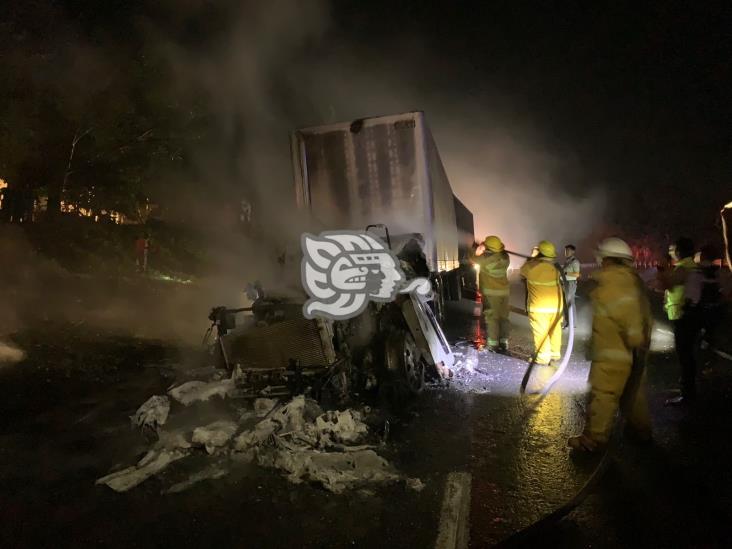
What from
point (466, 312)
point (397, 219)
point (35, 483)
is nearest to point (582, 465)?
point (35, 483)

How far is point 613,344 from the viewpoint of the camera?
342 cm

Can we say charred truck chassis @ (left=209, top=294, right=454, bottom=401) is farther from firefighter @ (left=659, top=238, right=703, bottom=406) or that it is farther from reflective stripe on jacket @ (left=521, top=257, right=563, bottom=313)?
firefighter @ (left=659, top=238, right=703, bottom=406)

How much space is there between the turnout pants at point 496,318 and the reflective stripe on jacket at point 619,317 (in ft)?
10.3

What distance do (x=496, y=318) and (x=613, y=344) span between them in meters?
3.32

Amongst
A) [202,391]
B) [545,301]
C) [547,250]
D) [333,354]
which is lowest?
[202,391]

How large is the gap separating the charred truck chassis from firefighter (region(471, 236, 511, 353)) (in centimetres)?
186

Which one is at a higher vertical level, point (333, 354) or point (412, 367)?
point (333, 354)

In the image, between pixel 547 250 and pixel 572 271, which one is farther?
pixel 572 271

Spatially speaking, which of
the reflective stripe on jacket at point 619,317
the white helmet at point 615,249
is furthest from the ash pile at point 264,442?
the white helmet at point 615,249

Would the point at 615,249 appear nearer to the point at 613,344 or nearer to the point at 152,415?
the point at 613,344

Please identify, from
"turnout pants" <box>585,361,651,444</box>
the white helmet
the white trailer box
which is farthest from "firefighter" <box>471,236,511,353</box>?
"turnout pants" <box>585,361,651,444</box>

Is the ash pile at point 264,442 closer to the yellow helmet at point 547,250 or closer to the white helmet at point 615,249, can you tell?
the white helmet at point 615,249

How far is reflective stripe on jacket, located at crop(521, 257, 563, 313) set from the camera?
588 cm

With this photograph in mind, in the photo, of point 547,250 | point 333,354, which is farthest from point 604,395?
point 547,250
